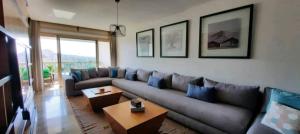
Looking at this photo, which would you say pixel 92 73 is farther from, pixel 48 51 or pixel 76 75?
pixel 48 51

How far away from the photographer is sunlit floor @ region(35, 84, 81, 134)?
224cm

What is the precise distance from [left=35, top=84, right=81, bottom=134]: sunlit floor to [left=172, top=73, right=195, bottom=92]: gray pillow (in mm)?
2113

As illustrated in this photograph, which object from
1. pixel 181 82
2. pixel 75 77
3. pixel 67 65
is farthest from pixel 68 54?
pixel 181 82

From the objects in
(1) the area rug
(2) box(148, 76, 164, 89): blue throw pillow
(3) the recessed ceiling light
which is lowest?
(1) the area rug

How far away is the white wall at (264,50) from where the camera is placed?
194 centimetres

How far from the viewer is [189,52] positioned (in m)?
3.30

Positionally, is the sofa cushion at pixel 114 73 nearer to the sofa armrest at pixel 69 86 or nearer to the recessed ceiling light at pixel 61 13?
the sofa armrest at pixel 69 86

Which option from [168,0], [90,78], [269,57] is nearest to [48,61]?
[90,78]

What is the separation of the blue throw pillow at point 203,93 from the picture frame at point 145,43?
209 centimetres

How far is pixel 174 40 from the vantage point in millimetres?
3613

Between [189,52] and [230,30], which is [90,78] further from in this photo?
[230,30]

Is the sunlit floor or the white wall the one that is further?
the sunlit floor

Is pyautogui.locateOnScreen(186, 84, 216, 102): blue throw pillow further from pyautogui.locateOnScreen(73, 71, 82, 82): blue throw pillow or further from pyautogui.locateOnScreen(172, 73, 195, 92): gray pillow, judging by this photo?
pyautogui.locateOnScreen(73, 71, 82, 82): blue throw pillow

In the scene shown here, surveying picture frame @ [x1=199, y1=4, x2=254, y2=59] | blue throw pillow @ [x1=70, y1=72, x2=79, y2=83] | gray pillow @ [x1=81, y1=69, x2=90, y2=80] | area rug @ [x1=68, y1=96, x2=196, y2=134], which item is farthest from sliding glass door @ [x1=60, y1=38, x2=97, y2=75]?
picture frame @ [x1=199, y1=4, x2=254, y2=59]
